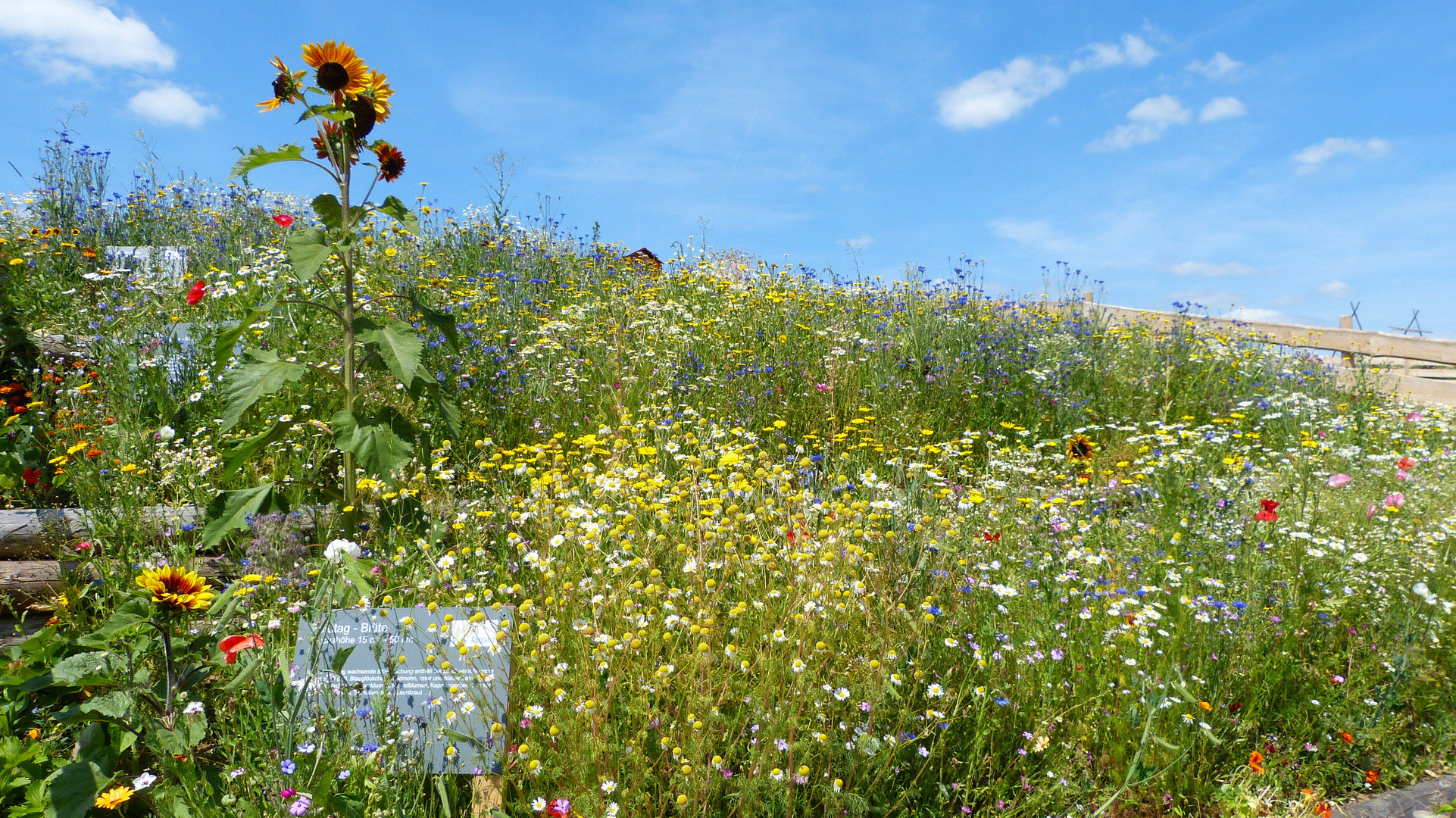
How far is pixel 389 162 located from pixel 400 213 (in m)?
0.39

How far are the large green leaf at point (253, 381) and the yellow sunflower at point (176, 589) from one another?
580mm

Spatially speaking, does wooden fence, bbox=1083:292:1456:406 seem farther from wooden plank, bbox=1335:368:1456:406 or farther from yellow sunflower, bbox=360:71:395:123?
yellow sunflower, bbox=360:71:395:123

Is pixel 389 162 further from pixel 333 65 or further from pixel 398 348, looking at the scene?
pixel 398 348

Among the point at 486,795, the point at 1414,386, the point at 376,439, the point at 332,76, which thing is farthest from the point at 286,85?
the point at 1414,386

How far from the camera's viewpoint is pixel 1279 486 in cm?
457

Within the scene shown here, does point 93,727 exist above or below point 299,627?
below

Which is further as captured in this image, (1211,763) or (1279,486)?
(1279,486)

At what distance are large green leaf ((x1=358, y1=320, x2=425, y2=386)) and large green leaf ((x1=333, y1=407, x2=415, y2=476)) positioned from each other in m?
0.22

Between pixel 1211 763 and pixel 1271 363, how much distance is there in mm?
8810

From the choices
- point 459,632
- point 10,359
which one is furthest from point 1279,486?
point 10,359

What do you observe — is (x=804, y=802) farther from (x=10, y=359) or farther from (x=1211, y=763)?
(x=10, y=359)

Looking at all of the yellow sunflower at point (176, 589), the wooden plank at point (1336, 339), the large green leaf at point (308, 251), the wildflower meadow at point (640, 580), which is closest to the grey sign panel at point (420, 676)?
the wildflower meadow at point (640, 580)

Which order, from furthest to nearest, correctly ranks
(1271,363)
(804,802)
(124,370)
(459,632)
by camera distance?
(1271,363)
(124,370)
(459,632)
(804,802)

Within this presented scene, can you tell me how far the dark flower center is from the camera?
8.91 ft
